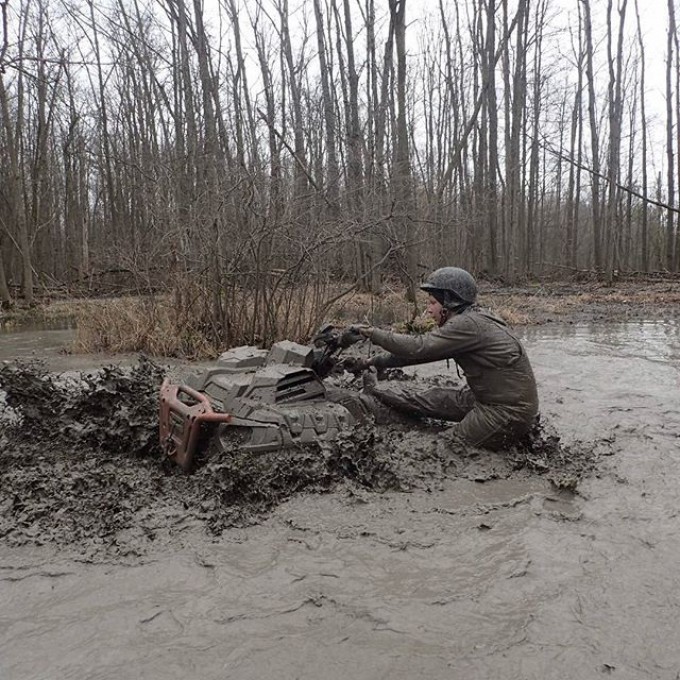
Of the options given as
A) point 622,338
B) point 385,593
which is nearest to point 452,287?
point 385,593

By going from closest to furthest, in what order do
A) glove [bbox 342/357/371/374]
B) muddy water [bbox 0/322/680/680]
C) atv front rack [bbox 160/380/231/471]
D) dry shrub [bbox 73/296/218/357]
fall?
muddy water [bbox 0/322/680/680]
atv front rack [bbox 160/380/231/471]
glove [bbox 342/357/371/374]
dry shrub [bbox 73/296/218/357]

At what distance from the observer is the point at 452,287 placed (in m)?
4.97

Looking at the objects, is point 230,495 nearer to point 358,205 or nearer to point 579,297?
point 358,205

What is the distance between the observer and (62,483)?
4324mm

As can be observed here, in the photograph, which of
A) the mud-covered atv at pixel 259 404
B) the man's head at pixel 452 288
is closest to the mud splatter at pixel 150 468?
the mud-covered atv at pixel 259 404

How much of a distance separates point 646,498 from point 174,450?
3.29m

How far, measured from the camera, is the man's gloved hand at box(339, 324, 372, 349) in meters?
4.91

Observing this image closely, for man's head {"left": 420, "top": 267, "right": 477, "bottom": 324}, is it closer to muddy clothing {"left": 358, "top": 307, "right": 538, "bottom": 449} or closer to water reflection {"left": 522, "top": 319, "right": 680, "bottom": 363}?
muddy clothing {"left": 358, "top": 307, "right": 538, "bottom": 449}

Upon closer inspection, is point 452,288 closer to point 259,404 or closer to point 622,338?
point 259,404

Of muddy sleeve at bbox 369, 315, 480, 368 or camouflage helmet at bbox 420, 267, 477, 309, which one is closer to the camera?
muddy sleeve at bbox 369, 315, 480, 368

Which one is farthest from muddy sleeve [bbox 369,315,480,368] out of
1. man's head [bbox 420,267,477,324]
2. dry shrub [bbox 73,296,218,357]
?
dry shrub [bbox 73,296,218,357]

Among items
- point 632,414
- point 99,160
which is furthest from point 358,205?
point 99,160

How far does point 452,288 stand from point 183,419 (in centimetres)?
226

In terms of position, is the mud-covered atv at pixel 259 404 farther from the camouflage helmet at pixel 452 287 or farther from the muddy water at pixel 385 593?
the camouflage helmet at pixel 452 287
